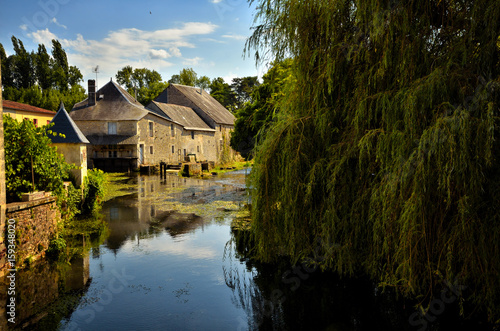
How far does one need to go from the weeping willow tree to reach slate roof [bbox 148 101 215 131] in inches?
1174

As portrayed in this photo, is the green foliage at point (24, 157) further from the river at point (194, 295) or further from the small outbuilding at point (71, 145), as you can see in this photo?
the small outbuilding at point (71, 145)

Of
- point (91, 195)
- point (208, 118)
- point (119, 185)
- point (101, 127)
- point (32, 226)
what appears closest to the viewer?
point (32, 226)

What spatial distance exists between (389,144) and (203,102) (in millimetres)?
41443

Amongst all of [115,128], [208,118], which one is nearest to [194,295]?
[115,128]

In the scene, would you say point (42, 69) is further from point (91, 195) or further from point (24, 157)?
point (24, 157)

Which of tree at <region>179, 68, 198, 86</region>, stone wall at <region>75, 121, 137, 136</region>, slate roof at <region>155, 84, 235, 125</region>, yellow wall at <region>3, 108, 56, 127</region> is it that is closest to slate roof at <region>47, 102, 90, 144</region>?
stone wall at <region>75, 121, 137, 136</region>

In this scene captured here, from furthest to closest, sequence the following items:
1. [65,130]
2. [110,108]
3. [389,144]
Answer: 1. [110,108]
2. [65,130]
3. [389,144]

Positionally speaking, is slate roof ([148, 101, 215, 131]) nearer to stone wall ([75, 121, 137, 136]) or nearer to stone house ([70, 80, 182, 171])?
stone house ([70, 80, 182, 171])

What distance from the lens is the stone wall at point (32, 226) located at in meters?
9.16

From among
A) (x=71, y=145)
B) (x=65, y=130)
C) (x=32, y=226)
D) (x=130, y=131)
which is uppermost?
(x=130, y=131)

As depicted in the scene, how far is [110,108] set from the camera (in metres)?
33.6

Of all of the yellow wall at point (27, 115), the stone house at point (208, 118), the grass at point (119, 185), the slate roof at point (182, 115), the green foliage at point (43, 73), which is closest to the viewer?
the grass at point (119, 185)

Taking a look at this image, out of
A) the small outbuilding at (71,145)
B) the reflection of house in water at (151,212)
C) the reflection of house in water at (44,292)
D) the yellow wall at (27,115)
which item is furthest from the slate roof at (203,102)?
the reflection of house in water at (44,292)

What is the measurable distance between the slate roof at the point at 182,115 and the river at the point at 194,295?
85.0 feet
